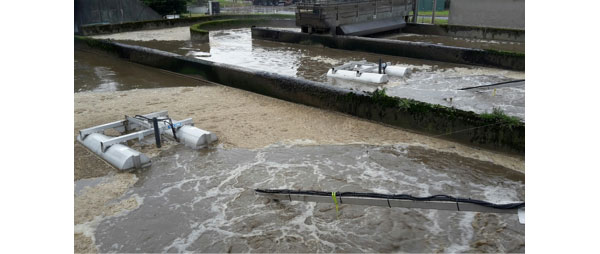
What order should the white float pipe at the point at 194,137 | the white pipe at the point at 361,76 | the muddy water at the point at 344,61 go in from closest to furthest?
1. the white float pipe at the point at 194,137
2. the muddy water at the point at 344,61
3. the white pipe at the point at 361,76

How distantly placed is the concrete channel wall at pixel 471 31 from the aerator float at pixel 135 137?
15724 mm

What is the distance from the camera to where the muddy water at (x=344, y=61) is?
1048cm

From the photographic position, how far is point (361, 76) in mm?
12273

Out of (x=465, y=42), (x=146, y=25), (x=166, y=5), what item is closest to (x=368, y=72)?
(x=465, y=42)

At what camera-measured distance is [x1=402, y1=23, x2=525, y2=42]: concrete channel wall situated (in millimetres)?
18891

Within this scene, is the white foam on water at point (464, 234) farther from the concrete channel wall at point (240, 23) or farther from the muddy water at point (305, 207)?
the concrete channel wall at point (240, 23)

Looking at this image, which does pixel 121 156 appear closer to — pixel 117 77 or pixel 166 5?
pixel 117 77

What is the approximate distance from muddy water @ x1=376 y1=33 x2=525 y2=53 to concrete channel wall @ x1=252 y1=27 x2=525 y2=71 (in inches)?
140

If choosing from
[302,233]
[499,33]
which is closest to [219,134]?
[302,233]

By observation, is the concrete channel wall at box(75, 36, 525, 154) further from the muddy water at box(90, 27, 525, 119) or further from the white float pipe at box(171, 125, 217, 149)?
the white float pipe at box(171, 125, 217, 149)

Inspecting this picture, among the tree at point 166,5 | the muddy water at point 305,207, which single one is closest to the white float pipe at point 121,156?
the muddy water at point 305,207

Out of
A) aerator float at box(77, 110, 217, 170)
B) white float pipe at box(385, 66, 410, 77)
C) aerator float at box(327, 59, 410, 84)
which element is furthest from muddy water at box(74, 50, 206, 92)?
white float pipe at box(385, 66, 410, 77)

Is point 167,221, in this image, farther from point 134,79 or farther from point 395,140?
point 134,79

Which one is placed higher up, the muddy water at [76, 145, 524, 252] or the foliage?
the foliage
